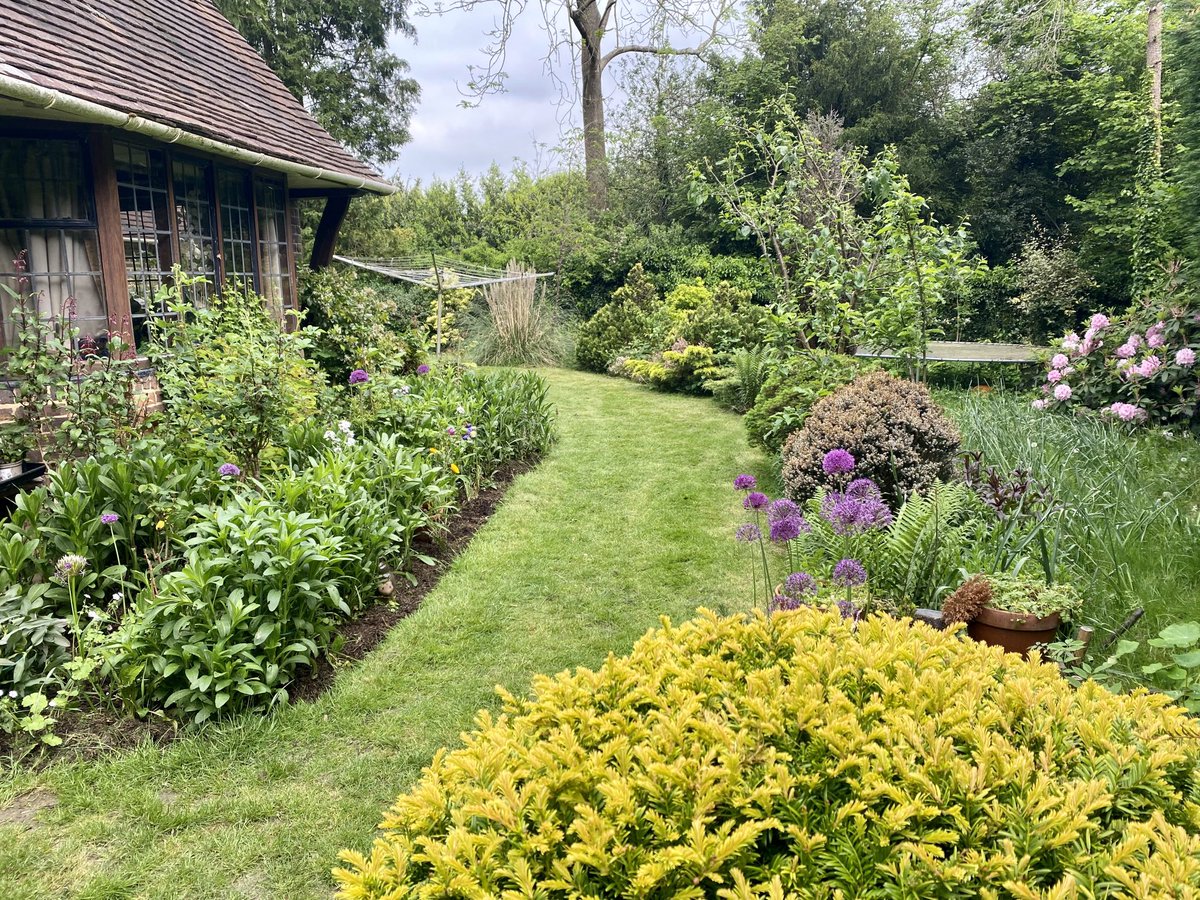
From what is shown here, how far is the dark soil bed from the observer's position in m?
2.48

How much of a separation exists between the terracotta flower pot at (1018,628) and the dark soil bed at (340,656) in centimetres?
251

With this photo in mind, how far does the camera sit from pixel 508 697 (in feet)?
4.99

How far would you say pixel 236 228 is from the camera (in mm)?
7406

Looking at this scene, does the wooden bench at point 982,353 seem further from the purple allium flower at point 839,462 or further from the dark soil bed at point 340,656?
the dark soil bed at point 340,656

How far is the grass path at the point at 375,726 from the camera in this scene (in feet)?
6.66

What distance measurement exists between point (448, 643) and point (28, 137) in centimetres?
495

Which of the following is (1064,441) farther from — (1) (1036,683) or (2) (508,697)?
(2) (508,697)

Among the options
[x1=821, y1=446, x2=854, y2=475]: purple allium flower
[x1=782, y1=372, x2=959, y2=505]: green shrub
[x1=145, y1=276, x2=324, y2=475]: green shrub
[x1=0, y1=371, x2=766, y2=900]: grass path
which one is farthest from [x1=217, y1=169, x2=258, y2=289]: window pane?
[x1=821, y1=446, x2=854, y2=475]: purple allium flower

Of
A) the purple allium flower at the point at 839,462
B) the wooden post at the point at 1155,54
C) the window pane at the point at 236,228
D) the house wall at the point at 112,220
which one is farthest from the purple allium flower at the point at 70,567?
the wooden post at the point at 1155,54

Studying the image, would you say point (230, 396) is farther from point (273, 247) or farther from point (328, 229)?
point (328, 229)

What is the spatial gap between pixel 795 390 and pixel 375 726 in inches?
161

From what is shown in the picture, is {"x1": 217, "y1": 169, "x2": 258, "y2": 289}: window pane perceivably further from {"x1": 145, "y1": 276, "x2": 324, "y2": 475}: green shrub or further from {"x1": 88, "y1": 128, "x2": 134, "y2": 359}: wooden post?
{"x1": 145, "y1": 276, "x2": 324, "y2": 475}: green shrub

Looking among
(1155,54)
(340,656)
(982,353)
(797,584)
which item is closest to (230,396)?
(340,656)

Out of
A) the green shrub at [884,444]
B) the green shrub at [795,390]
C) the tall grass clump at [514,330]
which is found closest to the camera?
the green shrub at [884,444]
